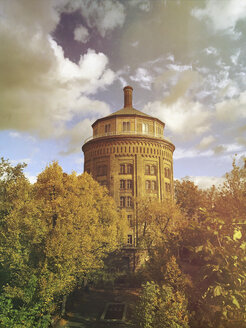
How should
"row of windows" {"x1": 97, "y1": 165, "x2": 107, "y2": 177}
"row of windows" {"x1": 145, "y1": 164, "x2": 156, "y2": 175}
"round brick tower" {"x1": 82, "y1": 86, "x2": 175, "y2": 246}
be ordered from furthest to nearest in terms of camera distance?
"row of windows" {"x1": 97, "y1": 165, "x2": 107, "y2": 177}
"row of windows" {"x1": 145, "y1": 164, "x2": 156, "y2": 175}
"round brick tower" {"x1": 82, "y1": 86, "x2": 175, "y2": 246}

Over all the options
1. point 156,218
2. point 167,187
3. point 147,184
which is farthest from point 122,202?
→ point 167,187

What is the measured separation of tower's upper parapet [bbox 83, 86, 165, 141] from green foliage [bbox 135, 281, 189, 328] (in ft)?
99.0

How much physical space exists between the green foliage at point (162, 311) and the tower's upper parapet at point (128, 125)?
30.2 meters

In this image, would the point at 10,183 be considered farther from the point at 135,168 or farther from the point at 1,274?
the point at 135,168

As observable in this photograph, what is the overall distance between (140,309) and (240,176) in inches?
444

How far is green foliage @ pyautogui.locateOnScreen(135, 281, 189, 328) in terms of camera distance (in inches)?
422

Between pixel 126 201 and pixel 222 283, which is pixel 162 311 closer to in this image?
pixel 222 283

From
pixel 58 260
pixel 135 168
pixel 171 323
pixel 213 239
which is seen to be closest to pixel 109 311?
pixel 58 260

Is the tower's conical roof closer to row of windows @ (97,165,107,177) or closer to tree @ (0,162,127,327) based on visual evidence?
Result: row of windows @ (97,165,107,177)

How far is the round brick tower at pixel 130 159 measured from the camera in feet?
128

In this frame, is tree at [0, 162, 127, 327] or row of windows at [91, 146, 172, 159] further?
row of windows at [91, 146, 172, 159]

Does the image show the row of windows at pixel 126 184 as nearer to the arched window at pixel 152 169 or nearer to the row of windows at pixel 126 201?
the row of windows at pixel 126 201

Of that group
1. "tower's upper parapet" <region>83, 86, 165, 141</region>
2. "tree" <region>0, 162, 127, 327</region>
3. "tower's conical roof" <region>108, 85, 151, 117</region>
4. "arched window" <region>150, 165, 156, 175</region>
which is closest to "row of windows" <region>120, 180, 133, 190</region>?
"arched window" <region>150, 165, 156, 175</region>

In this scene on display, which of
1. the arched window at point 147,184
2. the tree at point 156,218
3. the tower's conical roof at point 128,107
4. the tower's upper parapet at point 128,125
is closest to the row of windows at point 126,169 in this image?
the arched window at point 147,184
